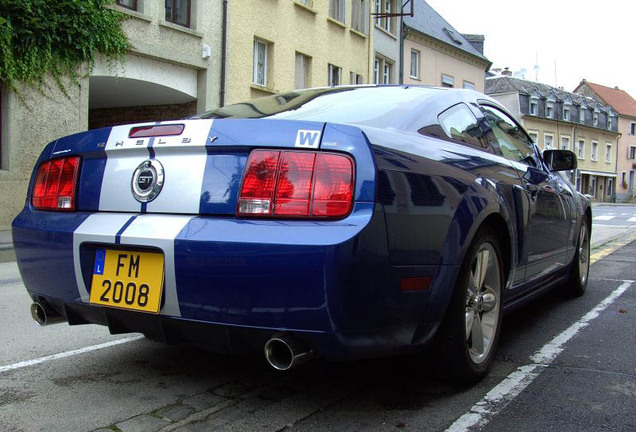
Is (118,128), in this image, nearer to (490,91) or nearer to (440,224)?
(440,224)

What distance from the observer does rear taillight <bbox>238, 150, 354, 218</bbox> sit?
2.30 meters

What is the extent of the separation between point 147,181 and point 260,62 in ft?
51.5

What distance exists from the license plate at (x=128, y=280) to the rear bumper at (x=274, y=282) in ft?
0.12

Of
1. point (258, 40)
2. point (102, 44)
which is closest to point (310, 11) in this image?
point (258, 40)

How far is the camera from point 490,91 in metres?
53.8

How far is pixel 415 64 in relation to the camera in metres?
30.3

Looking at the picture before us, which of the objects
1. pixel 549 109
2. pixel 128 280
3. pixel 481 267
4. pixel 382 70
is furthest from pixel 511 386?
pixel 549 109

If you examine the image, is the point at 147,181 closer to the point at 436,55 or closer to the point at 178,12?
the point at 178,12

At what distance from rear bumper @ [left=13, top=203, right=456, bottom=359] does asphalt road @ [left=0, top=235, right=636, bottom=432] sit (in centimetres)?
38

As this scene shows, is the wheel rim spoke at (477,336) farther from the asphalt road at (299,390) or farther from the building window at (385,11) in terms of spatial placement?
the building window at (385,11)

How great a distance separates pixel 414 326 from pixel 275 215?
731 millimetres

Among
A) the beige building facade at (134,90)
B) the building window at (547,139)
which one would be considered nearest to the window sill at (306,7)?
the beige building facade at (134,90)

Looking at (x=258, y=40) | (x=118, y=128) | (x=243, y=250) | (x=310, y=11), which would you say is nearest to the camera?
(x=243, y=250)

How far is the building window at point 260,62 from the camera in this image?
17406 millimetres
